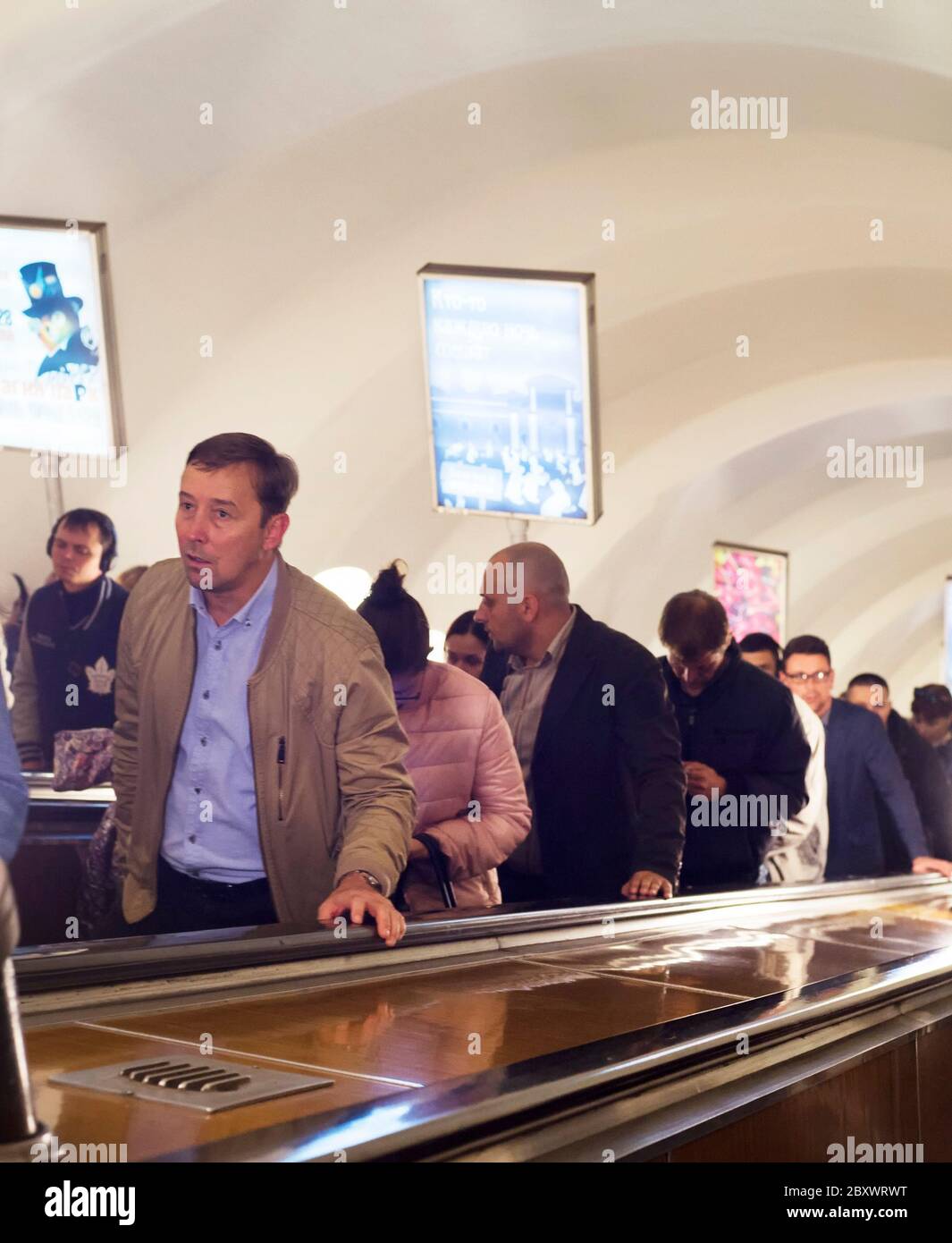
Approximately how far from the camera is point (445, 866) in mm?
4059

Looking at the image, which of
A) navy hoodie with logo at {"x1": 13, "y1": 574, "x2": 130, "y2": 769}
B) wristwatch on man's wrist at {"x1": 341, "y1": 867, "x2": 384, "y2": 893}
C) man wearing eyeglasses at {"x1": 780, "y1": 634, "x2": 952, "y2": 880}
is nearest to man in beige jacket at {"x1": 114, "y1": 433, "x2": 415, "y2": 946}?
wristwatch on man's wrist at {"x1": 341, "y1": 867, "x2": 384, "y2": 893}

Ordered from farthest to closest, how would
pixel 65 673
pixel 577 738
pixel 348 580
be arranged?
1. pixel 348 580
2. pixel 65 673
3. pixel 577 738

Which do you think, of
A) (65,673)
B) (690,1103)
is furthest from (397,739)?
(65,673)

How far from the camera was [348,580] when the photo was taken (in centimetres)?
841

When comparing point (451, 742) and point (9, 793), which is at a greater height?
point (9, 793)

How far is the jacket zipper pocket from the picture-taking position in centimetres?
325

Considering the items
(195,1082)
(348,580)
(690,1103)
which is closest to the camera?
(195,1082)

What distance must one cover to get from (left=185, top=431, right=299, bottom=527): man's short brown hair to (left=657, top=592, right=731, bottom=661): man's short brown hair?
6.39ft

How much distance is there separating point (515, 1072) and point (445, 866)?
92.5 inches

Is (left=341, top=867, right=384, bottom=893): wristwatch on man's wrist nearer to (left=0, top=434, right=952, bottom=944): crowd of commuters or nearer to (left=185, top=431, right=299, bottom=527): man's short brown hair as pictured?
(left=0, top=434, right=952, bottom=944): crowd of commuters

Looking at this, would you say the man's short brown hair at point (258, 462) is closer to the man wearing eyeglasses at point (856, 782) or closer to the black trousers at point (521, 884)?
the black trousers at point (521, 884)

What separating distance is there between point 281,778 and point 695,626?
2.53 meters

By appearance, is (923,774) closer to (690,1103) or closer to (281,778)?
(281,778)
